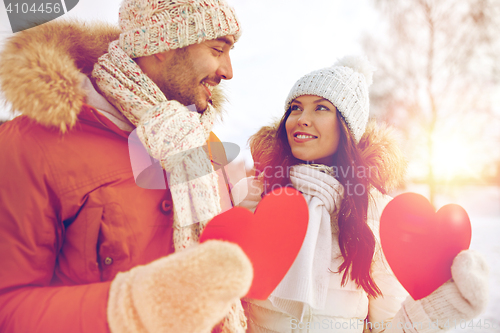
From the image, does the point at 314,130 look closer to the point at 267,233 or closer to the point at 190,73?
the point at 190,73

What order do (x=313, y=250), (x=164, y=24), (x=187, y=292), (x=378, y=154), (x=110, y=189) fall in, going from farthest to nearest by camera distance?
(x=378, y=154) → (x=313, y=250) → (x=164, y=24) → (x=110, y=189) → (x=187, y=292)

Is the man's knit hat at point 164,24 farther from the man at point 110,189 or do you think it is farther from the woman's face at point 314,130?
the woman's face at point 314,130

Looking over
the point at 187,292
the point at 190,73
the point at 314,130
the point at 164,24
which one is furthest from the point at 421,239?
the point at 164,24

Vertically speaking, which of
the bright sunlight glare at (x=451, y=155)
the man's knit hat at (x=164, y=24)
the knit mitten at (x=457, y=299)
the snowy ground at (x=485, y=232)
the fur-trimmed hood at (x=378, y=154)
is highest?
the man's knit hat at (x=164, y=24)

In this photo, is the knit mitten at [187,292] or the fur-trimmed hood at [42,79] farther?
the fur-trimmed hood at [42,79]

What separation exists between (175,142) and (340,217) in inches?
44.0

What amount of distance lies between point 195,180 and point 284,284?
Answer: 0.73m

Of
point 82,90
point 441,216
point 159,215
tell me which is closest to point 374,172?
point 441,216

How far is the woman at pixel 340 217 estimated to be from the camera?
124 centimetres

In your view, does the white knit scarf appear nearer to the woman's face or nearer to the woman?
the woman

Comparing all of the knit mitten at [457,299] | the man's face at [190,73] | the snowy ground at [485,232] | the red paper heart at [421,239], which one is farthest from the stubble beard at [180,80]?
the snowy ground at [485,232]

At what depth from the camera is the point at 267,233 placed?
2.99ft

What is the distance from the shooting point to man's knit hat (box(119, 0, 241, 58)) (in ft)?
4.22

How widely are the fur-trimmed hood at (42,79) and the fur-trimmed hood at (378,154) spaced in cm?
127
